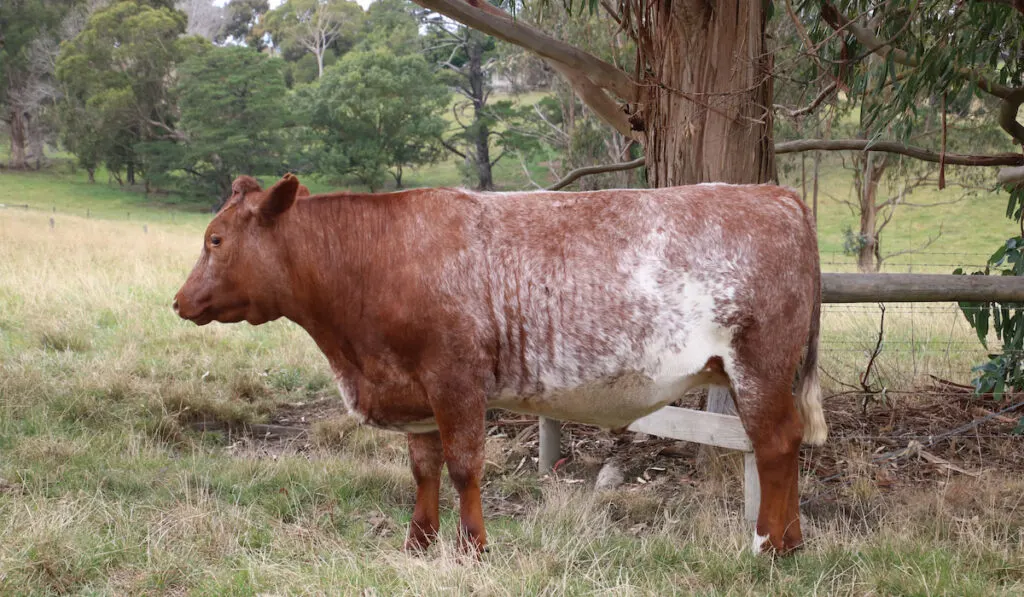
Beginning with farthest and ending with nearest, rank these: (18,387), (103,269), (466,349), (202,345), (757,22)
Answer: (103,269) → (202,345) → (18,387) → (757,22) → (466,349)

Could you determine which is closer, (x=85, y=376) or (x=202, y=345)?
(x=85, y=376)

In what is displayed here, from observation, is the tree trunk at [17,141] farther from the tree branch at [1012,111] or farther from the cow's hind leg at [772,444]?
the cow's hind leg at [772,444]

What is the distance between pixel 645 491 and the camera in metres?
5.27

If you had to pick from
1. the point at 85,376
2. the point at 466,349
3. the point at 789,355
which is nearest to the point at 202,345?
the point at 85,376

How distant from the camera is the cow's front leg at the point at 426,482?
411 centimetres

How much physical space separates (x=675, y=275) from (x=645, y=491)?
198 cm

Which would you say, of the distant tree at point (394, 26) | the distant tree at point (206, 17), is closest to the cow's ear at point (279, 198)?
the distant tree at point (394, 26)

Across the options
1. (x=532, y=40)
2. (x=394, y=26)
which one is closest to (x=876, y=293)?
(x=532, y=40)

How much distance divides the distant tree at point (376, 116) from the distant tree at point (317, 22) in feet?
38.3

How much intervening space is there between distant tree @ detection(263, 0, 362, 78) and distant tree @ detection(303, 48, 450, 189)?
38.3 feet

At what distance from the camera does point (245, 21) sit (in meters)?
62.9

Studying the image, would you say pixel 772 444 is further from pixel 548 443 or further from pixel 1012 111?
pixel 1012 111

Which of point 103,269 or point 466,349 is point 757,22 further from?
point 103,269

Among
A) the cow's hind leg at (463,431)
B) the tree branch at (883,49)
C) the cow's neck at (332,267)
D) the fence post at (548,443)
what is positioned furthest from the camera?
the fence post at (548,443)
